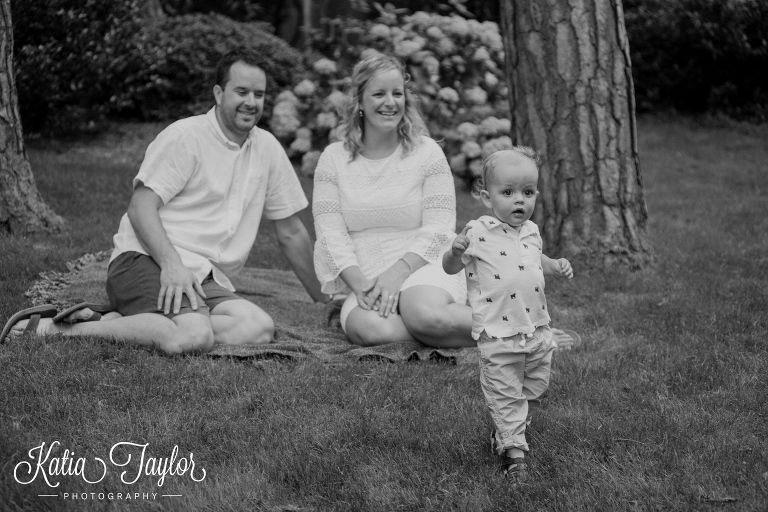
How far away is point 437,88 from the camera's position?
8570mm

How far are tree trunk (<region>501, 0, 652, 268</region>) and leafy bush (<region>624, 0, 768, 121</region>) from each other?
5.59m

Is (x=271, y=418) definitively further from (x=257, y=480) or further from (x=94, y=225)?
(x=94, y=225)

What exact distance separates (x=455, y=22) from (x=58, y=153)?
4.17 meters

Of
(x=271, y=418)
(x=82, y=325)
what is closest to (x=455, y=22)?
(x=82, y=325)

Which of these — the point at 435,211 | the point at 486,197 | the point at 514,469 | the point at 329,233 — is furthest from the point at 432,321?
the point at 514,469

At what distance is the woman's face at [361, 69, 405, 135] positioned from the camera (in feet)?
14.1

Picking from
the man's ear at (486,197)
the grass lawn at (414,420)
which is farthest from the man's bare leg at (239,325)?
the man's ear at (486,197)

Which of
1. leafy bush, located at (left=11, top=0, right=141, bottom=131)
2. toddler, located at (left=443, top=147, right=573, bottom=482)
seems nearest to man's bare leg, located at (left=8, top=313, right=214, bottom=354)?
toddler, located at (left=443, top=147, right=573, bottom=482)

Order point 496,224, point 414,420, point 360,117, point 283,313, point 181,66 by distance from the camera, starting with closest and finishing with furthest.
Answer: point 496,224 < point 414,420 < point 360,117 < point 283,313 < point 181,66

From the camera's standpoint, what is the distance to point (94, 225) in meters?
6.23

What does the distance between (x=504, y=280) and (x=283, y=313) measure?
231cm

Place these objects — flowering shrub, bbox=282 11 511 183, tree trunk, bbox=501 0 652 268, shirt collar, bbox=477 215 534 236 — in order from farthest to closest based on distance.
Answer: flowering shrub, bbox=282 11 511 183 → tree trunk, bbox=501 0 652 268 → shirt collar, bbox=477 215 534 236

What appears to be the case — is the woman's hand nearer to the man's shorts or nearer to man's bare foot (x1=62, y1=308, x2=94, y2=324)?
the man's shorts

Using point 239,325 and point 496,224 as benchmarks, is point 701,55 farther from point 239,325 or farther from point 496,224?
point 496,224
